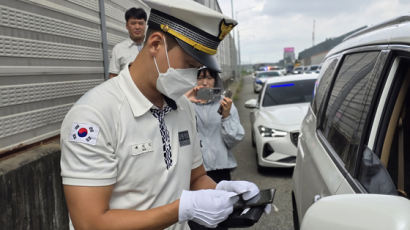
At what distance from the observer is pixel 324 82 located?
2930mm

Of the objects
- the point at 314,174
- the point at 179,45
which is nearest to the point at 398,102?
the point at 314,174

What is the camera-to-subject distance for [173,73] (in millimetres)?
1594

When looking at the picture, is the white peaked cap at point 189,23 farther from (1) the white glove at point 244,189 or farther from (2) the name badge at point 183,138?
(1) the white glove at point 244,189

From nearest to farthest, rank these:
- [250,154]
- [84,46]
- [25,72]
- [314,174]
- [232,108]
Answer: [314,174] → [25,72] → [232,108] → [84,46] → [250,154]

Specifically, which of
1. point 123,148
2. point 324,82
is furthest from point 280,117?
point 123,148

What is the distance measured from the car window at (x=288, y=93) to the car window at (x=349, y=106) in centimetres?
423

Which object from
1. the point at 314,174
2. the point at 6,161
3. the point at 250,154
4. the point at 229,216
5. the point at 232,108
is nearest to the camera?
the point at 229,216

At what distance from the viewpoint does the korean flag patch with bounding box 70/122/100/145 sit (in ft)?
4.29

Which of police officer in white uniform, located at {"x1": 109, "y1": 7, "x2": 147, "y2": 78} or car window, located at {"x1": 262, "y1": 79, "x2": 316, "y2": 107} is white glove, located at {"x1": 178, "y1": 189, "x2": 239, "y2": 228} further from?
car window, located at {"x1": 262, "y1": 79, "x2": 316, "y2": 107}

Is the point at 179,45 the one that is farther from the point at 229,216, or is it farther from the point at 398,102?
the point at 398,102

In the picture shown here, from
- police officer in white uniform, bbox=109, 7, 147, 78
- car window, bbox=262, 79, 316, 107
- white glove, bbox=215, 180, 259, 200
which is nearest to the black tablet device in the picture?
white glove, bbox=215, 180, 259, 200

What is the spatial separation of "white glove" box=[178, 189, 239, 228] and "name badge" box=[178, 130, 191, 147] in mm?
318

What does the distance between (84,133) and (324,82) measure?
84.8 inches

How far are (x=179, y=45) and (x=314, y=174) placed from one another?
Result: 1177 millimetres
